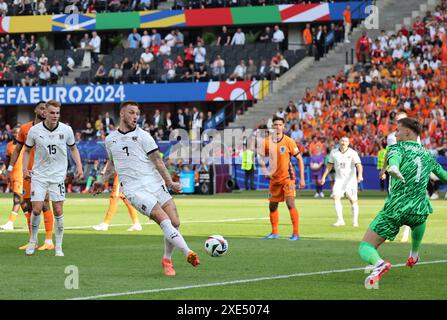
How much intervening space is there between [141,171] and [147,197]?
419 mm

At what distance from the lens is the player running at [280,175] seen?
21328 mm

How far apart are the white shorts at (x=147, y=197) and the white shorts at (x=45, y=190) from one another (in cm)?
331

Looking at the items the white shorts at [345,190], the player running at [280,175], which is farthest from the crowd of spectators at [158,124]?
the player running at [280,175]

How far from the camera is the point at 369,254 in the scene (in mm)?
12883

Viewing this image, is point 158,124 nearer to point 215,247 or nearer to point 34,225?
point 34,225

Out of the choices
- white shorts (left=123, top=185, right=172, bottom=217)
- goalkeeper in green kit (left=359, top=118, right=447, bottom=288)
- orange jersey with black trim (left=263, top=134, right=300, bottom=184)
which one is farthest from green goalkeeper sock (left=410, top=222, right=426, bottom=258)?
orange jersey with black trim (left=263, top=134, right=300, bottom=184)

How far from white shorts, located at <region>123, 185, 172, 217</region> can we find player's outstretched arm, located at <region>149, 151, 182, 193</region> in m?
0.22

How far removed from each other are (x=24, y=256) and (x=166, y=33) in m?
48.4

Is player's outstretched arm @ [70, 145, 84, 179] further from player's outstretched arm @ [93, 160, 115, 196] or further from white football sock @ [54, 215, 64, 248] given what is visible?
player's outstretched arm @ [93, 160, 115, 196]

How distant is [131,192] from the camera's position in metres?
14.8

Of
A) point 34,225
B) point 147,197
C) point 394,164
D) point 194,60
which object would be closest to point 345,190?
point 34,225

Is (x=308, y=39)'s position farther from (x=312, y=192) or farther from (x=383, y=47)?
(x=312, y=192)

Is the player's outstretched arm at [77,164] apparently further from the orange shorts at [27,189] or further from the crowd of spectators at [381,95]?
the crowd of spectators at [381,95]
